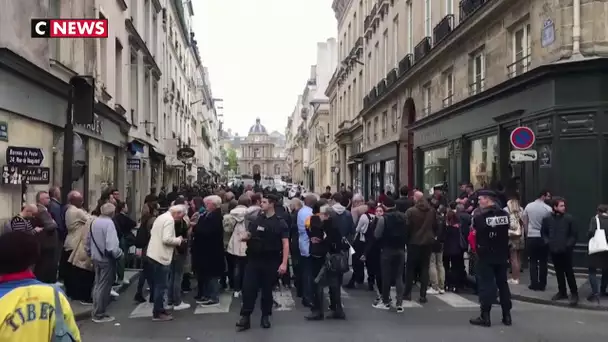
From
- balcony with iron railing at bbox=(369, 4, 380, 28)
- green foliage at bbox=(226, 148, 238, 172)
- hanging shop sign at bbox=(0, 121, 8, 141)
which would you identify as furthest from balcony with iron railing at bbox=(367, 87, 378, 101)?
green foliage at bbox=(226, 148, 238, 172)

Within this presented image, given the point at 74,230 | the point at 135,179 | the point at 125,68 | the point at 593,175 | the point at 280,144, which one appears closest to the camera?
the point at 74,230

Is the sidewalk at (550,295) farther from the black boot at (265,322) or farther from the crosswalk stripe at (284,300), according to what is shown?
the black boot at (265,322)

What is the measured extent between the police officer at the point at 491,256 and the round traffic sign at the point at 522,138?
4.67 metres

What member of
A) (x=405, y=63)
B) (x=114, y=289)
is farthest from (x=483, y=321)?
(x=405, y=63)

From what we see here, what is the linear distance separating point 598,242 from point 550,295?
4.52 ft

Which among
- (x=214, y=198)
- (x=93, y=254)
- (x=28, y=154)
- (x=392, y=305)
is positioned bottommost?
(x=392, y=305)

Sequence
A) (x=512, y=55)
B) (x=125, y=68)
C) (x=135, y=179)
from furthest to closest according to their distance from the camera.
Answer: (x=135, y=179) → (x=125, y=68) → (x=512, y=55)

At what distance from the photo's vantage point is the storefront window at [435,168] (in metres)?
21.7

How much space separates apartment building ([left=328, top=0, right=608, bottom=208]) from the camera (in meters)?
12.7

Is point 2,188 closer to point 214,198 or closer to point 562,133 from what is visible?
point 214,198

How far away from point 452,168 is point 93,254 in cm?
1411

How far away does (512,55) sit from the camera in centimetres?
1580

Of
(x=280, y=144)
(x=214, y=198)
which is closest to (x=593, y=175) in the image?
(x=214, y=198)

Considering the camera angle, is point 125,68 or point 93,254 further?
point 125,68
